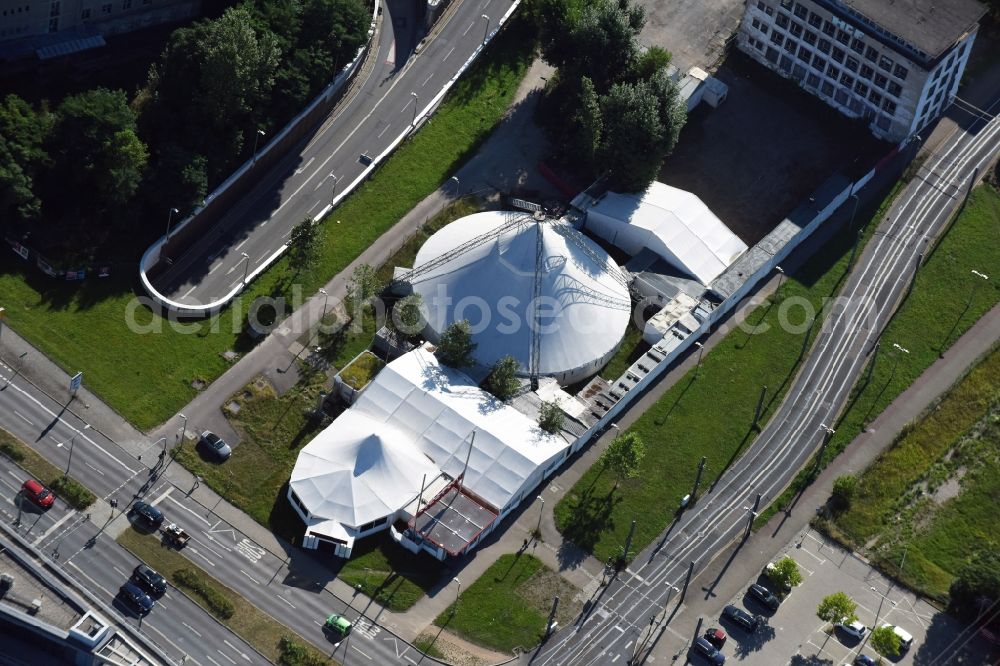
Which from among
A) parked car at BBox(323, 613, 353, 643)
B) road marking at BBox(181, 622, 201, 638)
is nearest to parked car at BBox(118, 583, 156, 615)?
road marking at BBox(181, 622, 201, 638)

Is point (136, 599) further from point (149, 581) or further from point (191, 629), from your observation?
point (191, 629)

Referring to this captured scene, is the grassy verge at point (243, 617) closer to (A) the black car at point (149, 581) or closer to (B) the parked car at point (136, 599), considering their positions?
(A) the black car at point (149, 581)

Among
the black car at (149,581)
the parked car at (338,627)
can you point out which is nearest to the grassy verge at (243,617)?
the black car at (149,581)

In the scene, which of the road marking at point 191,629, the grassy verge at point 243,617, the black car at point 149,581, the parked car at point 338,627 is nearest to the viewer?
the road marking at point 191,629

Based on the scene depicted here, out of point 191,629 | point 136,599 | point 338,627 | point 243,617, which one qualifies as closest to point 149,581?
point 136,599

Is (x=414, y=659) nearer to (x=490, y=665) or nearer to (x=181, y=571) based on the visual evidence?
(x=490, y=665)

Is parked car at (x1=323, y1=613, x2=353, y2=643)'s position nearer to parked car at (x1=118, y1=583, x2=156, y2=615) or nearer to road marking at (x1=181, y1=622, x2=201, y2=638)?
road marking at (x1=181, y1=622, x2=201, y2=638)

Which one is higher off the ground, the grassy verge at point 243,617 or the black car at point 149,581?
the grassy verge at point 243,617

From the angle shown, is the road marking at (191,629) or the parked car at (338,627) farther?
Answer: the parked car at (338,627)
